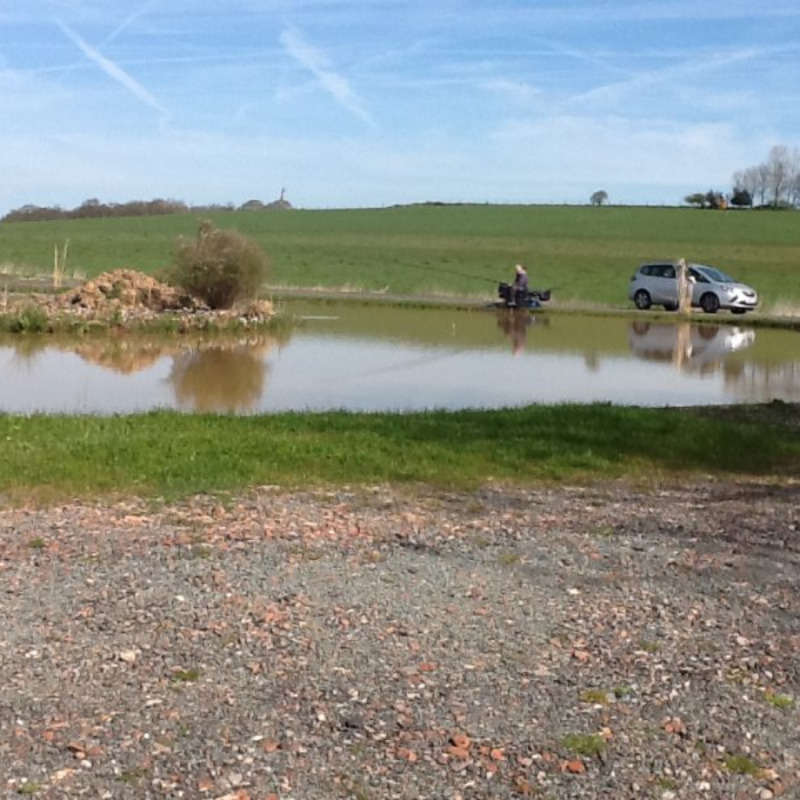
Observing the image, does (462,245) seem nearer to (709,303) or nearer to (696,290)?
(696,290)

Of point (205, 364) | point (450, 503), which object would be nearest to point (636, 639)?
point (450, 503)

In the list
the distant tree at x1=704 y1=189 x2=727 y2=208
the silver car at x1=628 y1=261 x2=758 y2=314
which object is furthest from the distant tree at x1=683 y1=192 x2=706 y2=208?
the silver car at x1=628 y1=261 x2=758 y2=314

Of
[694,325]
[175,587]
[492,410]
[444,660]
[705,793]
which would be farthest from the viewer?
[694,325]

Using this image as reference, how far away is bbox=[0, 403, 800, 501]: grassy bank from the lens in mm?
9781

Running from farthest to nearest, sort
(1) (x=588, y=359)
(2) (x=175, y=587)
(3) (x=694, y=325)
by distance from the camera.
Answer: (3) (x=694, y=325)
(1) (x=588, y=359)
(2) (x=175, y=587)

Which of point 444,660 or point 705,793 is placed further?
point 444,660

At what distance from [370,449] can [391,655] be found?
Answer: 5839mm

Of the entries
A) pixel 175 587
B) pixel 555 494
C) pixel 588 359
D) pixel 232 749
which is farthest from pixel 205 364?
pixel 232 749

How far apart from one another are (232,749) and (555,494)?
227 inches

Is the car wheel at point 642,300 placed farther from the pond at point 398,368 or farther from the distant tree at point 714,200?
the distant tree at point 714,200

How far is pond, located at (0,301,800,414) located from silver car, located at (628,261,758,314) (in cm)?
656

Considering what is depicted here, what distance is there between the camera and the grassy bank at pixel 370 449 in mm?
9781

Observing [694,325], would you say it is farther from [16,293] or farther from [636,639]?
[636,639]

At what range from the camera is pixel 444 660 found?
17.9 ft
